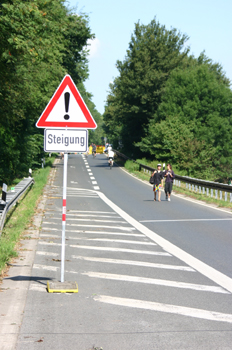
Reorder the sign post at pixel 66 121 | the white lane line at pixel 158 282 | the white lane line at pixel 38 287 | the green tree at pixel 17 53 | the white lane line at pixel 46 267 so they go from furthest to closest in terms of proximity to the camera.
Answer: the green tree at pixel 17 53 < the white lane line at pixel 46 267 < the sign post at pixel 66 121 < the white lane line at pixel 158 282 < the white lane line at pixel 38 287

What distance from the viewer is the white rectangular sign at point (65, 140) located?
7.32 metres

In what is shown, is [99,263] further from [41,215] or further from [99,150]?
[99,150]

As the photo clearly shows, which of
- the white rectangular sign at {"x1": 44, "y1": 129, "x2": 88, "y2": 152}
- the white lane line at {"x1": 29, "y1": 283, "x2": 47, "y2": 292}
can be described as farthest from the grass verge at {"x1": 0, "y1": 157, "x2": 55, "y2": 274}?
the white rectangular sign at {"x1": 44, "y1": 129, "x2": 88, "y2": 152}

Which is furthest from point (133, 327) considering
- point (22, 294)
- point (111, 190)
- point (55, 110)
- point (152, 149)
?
point (152, 149)

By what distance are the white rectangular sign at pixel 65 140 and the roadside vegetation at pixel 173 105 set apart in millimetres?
43707

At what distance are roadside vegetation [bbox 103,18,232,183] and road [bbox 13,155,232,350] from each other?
37.1 m

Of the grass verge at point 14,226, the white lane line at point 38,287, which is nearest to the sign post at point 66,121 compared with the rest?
the white lane line at point 38,287

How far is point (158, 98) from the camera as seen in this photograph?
5634 cm

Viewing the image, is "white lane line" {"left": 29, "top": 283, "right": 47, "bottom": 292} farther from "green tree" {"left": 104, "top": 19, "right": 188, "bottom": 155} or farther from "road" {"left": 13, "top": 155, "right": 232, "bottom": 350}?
"green tree" {"left": 104, "top": 19, "right": 188, "bottom": 155}

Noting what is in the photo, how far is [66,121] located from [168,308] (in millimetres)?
2968

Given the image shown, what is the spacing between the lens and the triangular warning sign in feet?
24.1

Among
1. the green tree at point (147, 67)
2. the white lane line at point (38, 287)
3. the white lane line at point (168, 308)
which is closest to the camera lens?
the white lane line at point (168, 308)

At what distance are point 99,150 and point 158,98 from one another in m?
43.3

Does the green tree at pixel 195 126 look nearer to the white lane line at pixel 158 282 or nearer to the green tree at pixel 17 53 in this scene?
the green tree at pixel 17 53
